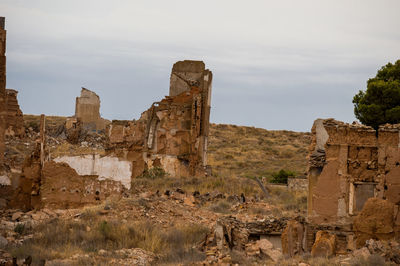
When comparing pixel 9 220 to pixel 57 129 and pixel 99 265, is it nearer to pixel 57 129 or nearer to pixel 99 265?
pixel 99 265

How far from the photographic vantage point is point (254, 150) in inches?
1813

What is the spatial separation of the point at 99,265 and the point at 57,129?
104 ft

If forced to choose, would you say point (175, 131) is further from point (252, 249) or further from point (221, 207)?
point (252, 249)

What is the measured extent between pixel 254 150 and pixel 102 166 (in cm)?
3105

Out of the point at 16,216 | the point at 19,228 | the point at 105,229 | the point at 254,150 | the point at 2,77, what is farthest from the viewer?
the point at 254,150

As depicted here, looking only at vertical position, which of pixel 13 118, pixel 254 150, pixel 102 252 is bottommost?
Result: pixel 102 252

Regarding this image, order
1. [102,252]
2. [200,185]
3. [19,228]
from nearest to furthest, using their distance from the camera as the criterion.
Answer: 1. [102,252]
2. [19,228]
3. [200,185]

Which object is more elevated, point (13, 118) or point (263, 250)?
point (13, 118)

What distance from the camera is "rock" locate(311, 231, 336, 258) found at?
12.0 metres

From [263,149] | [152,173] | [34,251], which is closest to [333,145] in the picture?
[34,251]

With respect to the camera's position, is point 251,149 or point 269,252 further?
point 251,149

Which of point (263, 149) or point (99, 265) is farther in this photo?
point (263, 149)

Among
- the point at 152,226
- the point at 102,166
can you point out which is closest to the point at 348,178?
the point at 152,226

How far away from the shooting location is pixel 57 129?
133 feet
